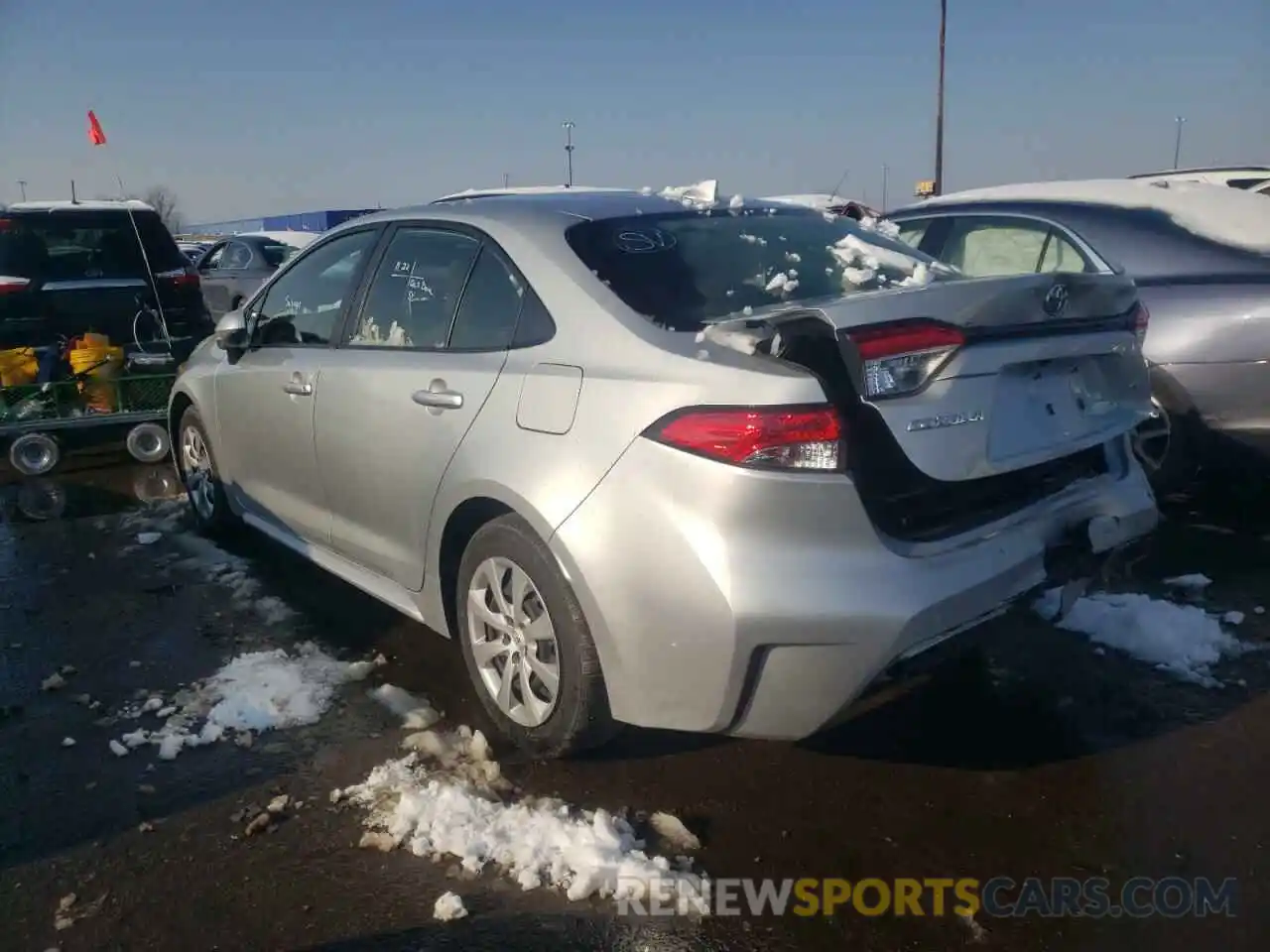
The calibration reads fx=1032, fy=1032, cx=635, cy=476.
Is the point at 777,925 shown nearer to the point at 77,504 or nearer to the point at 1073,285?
the point at 1073,285

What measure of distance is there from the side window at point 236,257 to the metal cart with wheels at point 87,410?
873cm

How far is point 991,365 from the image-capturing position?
8.78 feet

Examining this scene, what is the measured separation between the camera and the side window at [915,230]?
240 inches

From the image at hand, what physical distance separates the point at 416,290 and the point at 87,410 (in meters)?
4.41

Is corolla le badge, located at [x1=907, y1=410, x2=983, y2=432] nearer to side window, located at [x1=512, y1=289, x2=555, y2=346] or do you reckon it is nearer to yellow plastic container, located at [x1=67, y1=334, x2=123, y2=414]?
side window, located at [x1=512, y1=289, x2=555, y2=346]

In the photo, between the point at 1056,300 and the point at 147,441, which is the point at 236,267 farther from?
the point at 1056,300

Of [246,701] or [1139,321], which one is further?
[246,701]

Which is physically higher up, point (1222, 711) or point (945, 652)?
point (945, 652)

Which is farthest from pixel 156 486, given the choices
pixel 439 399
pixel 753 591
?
pixel 753 591

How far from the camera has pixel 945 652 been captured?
2.67 meters

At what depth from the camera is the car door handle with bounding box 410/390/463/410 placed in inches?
126

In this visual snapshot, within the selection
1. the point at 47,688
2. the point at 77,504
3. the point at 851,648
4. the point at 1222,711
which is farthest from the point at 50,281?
the point at 1222,711

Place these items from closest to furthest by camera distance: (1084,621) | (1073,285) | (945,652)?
(945,652), (1073,285), (1084,621)

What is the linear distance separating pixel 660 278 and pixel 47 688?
2.68 m
